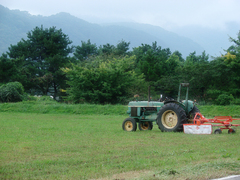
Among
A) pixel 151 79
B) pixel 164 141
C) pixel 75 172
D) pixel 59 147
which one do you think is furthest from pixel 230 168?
pixel 151 79

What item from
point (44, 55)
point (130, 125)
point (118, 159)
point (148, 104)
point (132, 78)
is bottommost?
point (118, 159)

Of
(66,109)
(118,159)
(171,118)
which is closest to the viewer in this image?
(118,159)

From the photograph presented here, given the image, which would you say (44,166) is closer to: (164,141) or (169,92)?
(164,141)

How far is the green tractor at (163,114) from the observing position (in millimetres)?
11781

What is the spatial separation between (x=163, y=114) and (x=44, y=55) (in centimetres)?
4233

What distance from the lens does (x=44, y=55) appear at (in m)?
51.1

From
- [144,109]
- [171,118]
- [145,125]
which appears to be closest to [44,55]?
[145,125]

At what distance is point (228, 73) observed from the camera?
111 ft

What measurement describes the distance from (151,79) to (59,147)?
3209cm

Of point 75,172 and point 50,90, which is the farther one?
point 50,90

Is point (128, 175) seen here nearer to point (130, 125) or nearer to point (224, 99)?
point (130, 125)

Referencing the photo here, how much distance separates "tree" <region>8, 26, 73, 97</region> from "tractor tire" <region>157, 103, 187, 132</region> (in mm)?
38164

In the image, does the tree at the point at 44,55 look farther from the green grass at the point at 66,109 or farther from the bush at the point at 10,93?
the green grass at the point at 66,109

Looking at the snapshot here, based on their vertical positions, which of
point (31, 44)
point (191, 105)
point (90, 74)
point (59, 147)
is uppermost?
point (31, 44)
